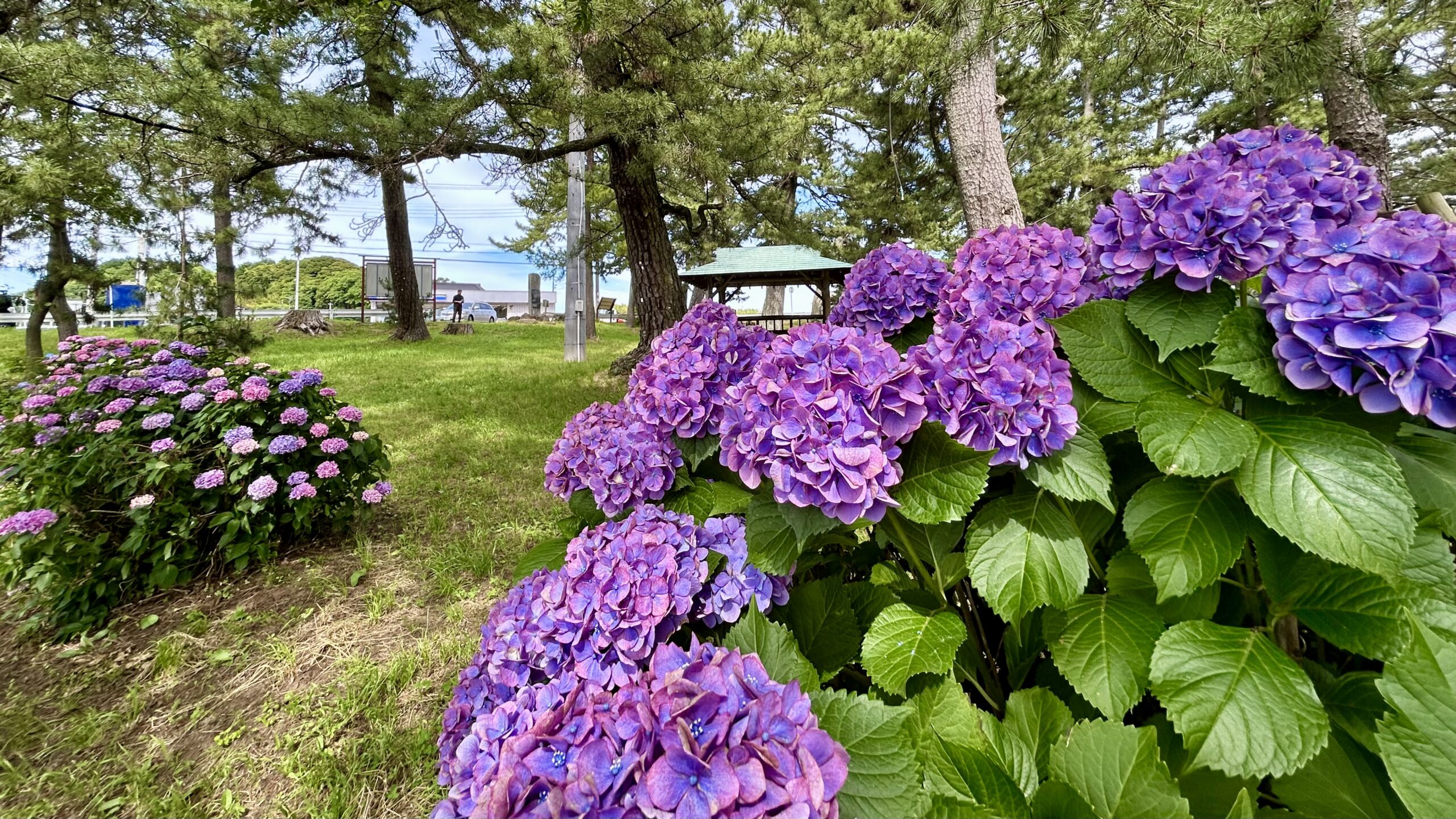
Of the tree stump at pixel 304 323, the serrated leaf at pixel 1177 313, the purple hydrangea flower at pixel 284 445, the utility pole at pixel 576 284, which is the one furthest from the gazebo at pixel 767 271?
the tree stump at pixel 304 323

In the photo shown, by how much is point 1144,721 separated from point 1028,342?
0.62 meters

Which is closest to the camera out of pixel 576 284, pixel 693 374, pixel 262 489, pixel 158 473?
pixel 693 374

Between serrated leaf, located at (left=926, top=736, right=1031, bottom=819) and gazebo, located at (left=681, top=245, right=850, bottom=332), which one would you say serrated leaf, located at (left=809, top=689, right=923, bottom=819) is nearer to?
serrated leaf, located at (left=926, top=736, right=1031, bottom=819)

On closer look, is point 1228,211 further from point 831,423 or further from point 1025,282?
point 831,423

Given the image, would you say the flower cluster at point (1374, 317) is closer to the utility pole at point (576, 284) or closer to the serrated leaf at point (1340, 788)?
the serrated leaf at point (1340, 788)

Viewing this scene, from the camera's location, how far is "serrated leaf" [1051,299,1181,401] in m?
0.85

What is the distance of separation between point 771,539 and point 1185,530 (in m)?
0.53

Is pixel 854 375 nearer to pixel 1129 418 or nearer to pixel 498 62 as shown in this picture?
pixel 1129 418

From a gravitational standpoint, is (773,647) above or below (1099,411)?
below

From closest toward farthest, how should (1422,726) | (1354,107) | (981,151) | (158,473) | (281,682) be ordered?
(1422,726) < (281,682) < (158,473) < (1354,107) < (981,151)

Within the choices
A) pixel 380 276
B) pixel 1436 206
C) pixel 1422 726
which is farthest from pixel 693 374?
pixel 380 276

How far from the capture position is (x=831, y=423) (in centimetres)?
79

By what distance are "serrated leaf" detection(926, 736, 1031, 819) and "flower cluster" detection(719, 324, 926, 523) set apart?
0.28m

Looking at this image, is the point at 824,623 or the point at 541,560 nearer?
the point at 824,623
